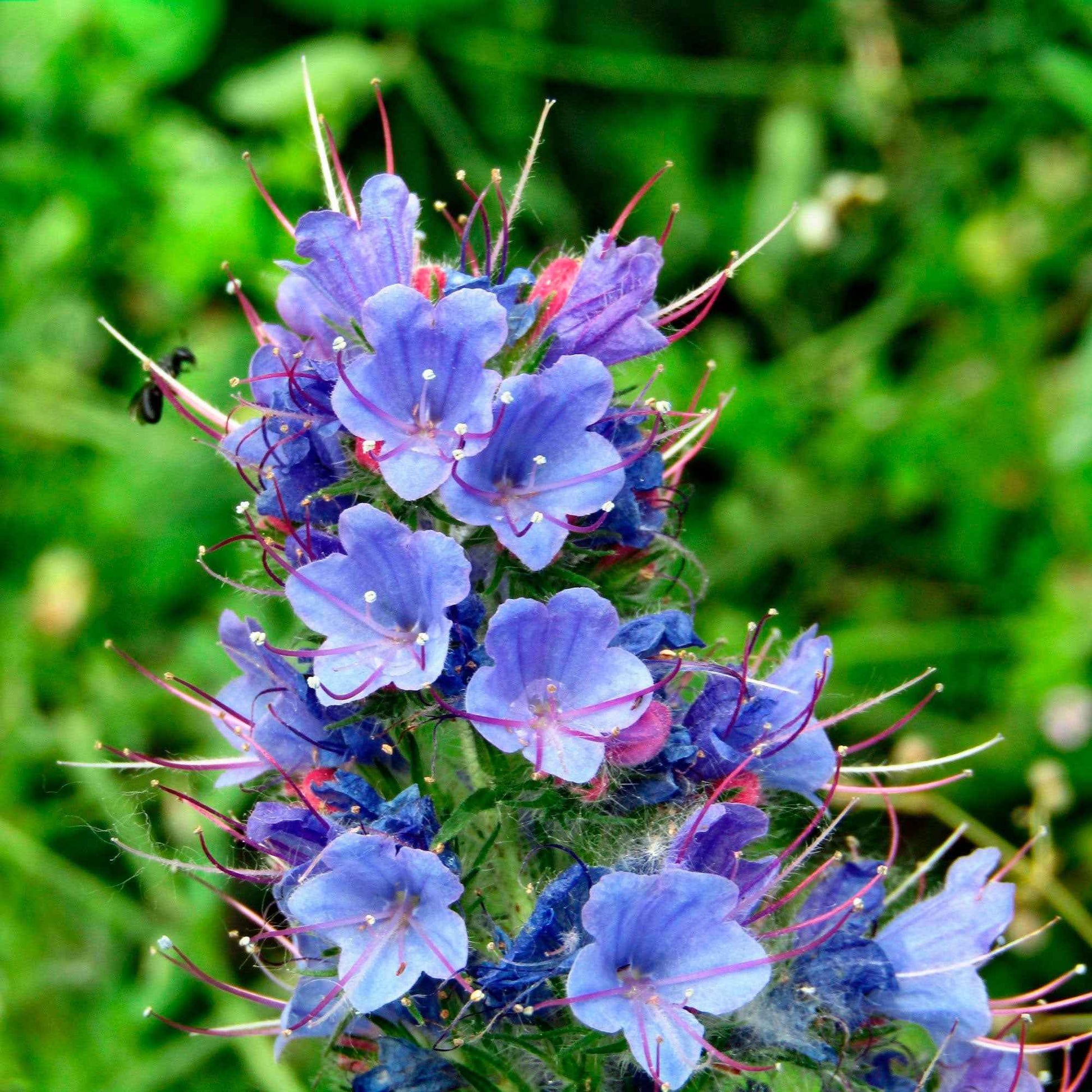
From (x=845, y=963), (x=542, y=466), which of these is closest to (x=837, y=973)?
(x=845, y=963)

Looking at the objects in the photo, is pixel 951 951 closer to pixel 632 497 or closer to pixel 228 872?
pixel 632 497

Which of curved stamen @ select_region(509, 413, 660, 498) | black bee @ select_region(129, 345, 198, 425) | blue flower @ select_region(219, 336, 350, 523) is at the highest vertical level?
curved stamen @ select_region(509, 413, 660, 498)

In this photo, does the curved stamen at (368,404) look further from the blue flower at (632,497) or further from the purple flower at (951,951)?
the purple flower at (951,951)

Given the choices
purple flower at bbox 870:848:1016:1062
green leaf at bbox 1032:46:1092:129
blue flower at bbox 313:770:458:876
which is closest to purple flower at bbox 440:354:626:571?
blue flower at bbox 313:770:458:876

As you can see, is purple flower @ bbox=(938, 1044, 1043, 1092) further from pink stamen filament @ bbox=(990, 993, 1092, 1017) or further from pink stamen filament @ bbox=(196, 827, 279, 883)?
pink stamen filament @ bbox=(196, 827, 279, 883)

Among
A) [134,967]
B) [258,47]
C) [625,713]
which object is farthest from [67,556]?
[625,713]

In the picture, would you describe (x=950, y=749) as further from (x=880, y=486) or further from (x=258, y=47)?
(x=258, y=47)
